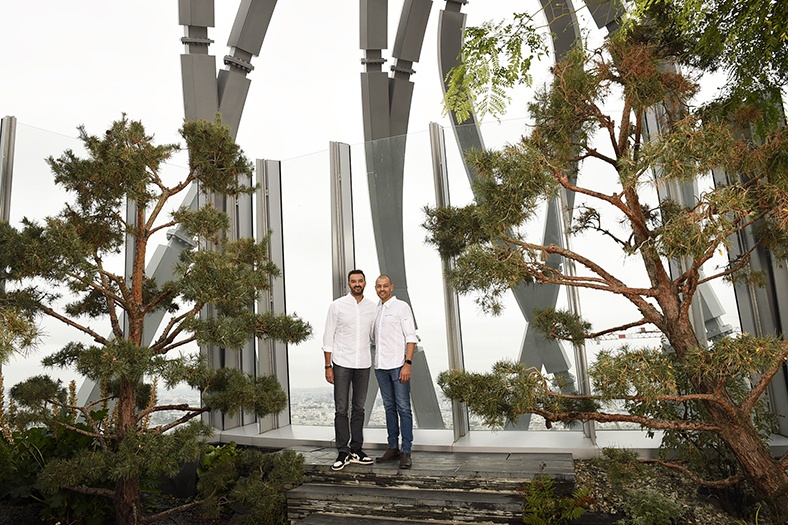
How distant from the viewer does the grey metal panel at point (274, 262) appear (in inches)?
191

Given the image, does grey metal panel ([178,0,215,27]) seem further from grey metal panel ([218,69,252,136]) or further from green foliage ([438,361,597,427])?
green foliage ([438,361,597,427])

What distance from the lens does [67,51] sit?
22.6ft

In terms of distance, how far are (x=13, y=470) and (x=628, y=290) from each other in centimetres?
368

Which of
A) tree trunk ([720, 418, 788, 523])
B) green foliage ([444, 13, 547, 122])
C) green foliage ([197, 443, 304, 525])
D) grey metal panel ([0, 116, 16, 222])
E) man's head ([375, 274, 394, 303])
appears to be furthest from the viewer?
grey metal panel ([0, 116, 16, 222])

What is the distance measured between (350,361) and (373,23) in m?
3.44

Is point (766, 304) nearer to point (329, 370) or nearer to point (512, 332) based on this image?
point (512, 332)

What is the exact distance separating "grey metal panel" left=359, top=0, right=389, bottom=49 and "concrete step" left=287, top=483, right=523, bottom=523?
4.09 metres

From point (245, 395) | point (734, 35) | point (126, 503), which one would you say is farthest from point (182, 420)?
point (734, 35)

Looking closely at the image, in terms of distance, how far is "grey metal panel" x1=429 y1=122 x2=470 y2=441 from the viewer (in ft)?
13.9

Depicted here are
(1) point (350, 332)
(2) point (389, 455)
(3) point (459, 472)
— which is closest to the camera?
(3) point (459, 472)

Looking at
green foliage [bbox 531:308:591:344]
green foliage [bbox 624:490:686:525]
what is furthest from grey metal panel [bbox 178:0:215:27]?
green foliage [bbox 624:490:686:525]

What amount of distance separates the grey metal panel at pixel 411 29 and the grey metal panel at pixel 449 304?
5.23 feet

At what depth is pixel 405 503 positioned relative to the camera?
3199 millimetres

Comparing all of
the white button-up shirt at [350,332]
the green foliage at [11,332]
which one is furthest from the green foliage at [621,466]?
the green foliage at [11,332]
